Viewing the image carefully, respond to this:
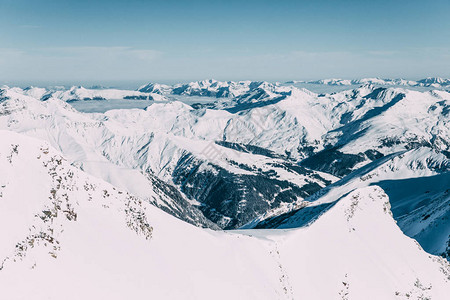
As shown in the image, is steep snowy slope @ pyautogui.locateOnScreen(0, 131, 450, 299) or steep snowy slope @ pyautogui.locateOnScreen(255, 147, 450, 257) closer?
steep snowy slope @ pyautogui.locateOnScreen(0, 131, 450, 299)

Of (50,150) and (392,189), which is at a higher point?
(50,150)

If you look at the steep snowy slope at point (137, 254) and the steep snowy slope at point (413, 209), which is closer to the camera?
the steep snowy slope at point (137, 254)

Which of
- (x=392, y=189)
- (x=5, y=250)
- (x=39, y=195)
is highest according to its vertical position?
(x=39, y=195)

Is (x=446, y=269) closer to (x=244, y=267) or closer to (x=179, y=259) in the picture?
(x=244, y=267)

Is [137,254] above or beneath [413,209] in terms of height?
above

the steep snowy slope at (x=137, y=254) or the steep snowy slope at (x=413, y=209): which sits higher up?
the steep snowy slope at (x=137, y=254)

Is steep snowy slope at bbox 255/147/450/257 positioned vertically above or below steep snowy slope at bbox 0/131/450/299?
below

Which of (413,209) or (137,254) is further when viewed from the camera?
(413,209)

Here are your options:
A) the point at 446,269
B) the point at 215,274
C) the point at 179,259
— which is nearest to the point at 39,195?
the point at 179,259
